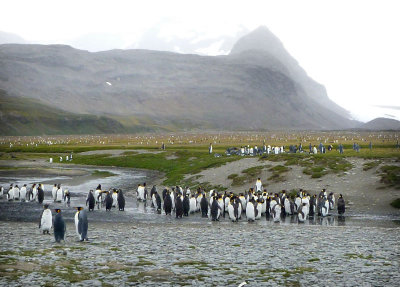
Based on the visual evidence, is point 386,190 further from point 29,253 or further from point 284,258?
point 29,253

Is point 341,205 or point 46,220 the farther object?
point 341,205

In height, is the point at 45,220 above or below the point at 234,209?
above

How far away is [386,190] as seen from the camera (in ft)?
109

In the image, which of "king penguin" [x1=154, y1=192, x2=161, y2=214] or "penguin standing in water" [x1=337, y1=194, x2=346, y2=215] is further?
"king penguin" [x1=154, y1=192, x2=161, y2=214]

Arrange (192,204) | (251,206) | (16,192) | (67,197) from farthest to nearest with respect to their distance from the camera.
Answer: (16,192) < (67,197) < (192,204) < (251,206)

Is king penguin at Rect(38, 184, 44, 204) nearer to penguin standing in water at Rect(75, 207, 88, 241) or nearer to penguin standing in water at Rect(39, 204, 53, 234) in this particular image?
penguin standing in water at Rect(39, 204, 53, 234)

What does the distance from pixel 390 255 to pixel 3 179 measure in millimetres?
44574

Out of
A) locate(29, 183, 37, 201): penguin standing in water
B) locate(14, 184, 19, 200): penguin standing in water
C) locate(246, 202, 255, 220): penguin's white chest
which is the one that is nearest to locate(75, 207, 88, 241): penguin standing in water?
locate(246, 202, 255, 220): penguin's white chest

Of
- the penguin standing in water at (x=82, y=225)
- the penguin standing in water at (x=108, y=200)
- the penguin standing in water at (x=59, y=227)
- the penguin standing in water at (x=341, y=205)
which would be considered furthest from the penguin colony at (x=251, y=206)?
the penguin standing in water at (x=59, y=227)

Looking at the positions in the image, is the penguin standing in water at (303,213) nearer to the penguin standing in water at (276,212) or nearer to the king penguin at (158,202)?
the penguin standing in water at (276,212)

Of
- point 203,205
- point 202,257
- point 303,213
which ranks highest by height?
point 203,205

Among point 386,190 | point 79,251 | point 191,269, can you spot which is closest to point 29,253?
point 79,251

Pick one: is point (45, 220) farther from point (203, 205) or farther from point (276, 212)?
point (276, 212)

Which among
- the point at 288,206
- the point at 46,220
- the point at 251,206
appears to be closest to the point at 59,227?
the point at 46,220
